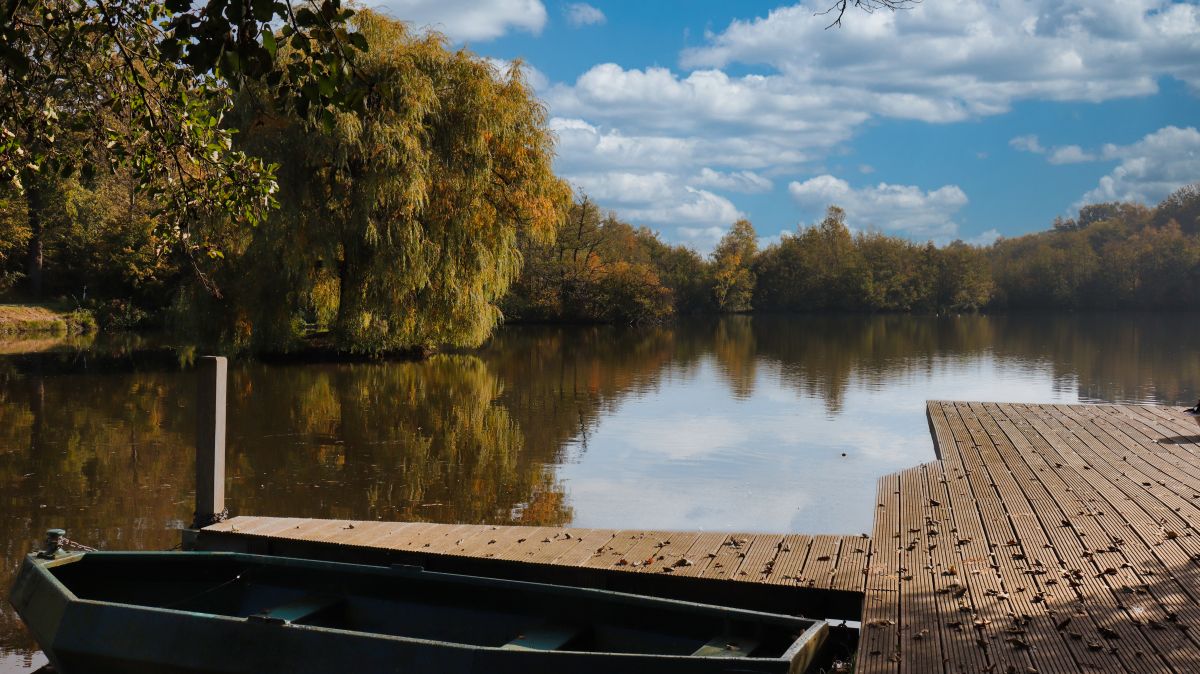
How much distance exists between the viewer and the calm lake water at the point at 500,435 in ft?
27.7

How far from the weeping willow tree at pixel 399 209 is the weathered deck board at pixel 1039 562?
13.0 metres

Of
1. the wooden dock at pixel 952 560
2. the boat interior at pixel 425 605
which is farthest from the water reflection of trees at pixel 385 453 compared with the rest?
the boat interior at pixel 425 605

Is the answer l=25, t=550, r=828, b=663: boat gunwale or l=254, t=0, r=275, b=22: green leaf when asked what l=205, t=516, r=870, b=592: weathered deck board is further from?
l=254, t=0, r=275, b=22: green leaf

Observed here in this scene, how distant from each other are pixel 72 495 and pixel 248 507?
1.65m

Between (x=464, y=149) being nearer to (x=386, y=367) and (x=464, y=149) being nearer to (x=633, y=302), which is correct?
(x=386, y=367)

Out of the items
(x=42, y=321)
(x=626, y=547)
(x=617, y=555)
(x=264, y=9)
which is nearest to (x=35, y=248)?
(x=42, y=321)

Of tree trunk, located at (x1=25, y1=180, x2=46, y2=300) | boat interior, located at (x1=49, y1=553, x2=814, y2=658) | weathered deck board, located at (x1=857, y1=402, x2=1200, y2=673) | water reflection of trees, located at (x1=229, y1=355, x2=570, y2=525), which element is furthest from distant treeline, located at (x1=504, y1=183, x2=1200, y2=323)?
boat interior, located at (x1=49, y1=553, x2=814, y2=658)

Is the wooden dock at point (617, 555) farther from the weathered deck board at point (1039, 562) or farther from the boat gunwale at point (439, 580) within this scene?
the boat gunwale at point (439, 580)

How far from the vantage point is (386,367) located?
2103cm

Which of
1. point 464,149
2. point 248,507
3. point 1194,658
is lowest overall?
point 248,507

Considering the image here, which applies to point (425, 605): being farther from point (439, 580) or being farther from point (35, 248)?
point (35, 248)

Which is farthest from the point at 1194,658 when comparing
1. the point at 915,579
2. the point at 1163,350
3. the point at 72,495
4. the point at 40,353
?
the point at 1163,350

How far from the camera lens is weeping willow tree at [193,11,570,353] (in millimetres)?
19250

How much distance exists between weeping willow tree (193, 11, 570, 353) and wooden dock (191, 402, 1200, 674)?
13290 millimetres
